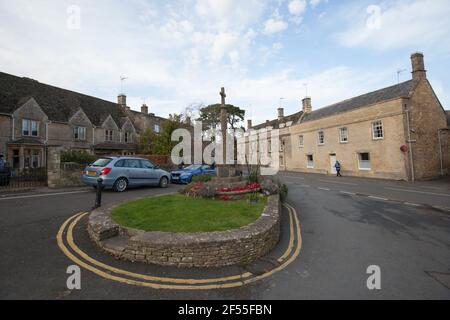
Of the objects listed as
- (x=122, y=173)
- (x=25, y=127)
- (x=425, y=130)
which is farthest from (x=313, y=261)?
(x=25, y=127)

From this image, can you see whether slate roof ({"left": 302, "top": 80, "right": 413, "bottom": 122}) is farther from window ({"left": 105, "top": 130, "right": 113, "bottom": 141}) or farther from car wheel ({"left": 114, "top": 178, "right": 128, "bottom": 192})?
window ({"left": 105, "top": 130, "right": 113, "bottom": 141})

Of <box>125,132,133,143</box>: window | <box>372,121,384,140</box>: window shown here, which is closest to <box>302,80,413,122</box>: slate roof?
<box>372,121,384,140</box>: window

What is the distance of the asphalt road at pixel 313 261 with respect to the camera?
3.24 meters

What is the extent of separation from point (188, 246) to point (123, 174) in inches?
330

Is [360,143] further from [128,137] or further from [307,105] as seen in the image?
[128,137]

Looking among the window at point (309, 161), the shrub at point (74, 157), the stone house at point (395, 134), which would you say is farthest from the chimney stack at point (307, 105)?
the shrub at point (74, 157)

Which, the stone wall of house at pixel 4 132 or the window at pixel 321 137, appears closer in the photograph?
the stone wall of house at pixel 4 132

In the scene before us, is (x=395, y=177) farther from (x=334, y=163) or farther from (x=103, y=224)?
(x=103, y=224)

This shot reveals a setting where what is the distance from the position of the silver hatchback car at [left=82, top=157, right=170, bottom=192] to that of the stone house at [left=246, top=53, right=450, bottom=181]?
2044 centimetres

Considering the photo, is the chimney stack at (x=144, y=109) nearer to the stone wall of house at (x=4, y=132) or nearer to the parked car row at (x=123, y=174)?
the stone wall of house at (x=4, y=132)

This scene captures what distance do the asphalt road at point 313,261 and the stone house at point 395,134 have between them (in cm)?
1478

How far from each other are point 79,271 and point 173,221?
2.03 metres
